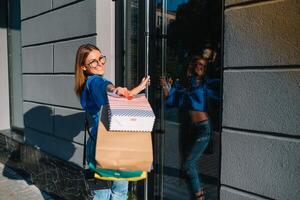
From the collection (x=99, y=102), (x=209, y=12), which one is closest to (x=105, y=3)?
(x=209, y=12)

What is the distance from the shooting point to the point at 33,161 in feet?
20.7

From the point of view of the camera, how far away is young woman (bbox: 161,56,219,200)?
3730mm

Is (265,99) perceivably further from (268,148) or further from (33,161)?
(33,161)

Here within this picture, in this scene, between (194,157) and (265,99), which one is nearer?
(265,99)

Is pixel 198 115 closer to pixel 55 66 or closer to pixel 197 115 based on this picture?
pixel 197 115

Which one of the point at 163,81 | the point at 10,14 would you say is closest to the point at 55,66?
the point at 163,81

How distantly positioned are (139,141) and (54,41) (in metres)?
3.31

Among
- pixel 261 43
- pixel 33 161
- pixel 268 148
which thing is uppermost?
pixel 261 43

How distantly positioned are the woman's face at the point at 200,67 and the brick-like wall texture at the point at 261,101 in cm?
51

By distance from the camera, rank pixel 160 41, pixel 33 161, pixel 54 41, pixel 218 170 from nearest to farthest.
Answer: pixel 218 170 < pixel 160 41 < pixel 54 41 < pixel 33 161

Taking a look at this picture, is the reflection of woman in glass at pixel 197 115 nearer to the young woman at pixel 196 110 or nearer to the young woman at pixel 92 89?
the young woman at pixel 196 110

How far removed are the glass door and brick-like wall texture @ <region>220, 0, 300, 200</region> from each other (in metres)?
0.36

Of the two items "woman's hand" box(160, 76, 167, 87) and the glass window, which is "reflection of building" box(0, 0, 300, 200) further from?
"woman's hand" box(160, 76, 167, 87)

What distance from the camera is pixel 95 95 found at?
3109 millimetres
